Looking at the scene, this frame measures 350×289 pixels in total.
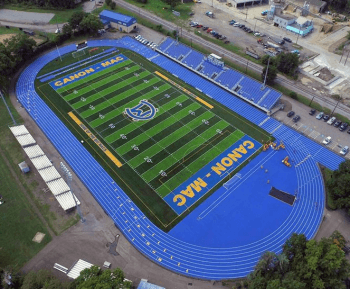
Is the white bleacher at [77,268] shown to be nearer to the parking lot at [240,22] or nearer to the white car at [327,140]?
the white car at [327,140]

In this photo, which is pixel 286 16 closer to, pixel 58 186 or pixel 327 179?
pixel 327 179

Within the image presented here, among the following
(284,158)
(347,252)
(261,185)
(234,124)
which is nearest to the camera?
(347,252)

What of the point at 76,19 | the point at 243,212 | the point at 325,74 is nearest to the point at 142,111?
the point at 243,212

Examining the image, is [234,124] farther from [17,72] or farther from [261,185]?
[17,72]

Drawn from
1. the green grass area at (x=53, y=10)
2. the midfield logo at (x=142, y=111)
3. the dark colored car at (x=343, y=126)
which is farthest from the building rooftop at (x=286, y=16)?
the green grass area at (x=53, y=10)

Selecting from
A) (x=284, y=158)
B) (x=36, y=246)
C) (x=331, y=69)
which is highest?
(x=331, y=69)

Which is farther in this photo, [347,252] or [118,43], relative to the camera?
[118,43]

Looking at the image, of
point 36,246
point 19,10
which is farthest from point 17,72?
point 36,246
